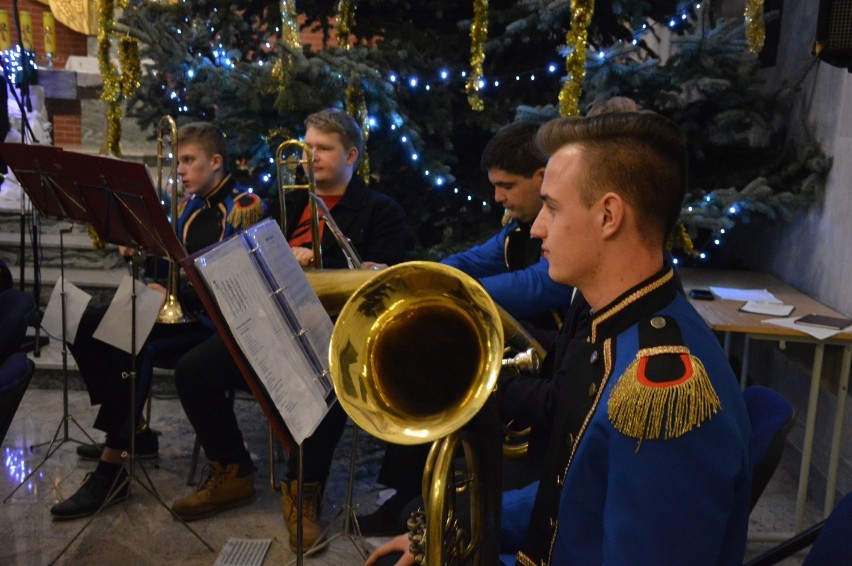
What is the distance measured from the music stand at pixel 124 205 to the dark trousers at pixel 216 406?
0.23 m

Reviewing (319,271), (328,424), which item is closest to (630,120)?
(319,271)

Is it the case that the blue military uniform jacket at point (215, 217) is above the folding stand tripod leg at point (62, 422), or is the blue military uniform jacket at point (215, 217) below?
above

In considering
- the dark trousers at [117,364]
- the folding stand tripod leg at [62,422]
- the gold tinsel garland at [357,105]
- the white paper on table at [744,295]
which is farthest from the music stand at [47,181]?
the white paper on table at [744,295]

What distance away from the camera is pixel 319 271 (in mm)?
2186

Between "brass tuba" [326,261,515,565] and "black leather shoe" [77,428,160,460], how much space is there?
2362mm

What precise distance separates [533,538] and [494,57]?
3571mm

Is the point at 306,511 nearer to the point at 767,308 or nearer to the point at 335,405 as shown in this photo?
the point at 335,405

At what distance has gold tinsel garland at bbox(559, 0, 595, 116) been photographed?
3.54 metres

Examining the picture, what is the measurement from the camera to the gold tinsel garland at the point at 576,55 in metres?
3.54

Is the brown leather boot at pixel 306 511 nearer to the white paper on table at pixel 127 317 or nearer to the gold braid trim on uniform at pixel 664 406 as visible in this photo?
the white paper on table at pixel 127 317

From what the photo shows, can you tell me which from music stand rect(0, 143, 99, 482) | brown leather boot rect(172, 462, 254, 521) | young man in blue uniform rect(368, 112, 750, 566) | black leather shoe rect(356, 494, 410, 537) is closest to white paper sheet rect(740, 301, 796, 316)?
black leather shoe rect(356, 494, 410, 537)

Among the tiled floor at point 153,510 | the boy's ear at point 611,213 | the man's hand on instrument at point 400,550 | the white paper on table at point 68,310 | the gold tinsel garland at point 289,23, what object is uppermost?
the gold tinsel garland at point 289,23

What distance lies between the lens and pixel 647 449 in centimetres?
113

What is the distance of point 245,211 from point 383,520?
4.57 ft
